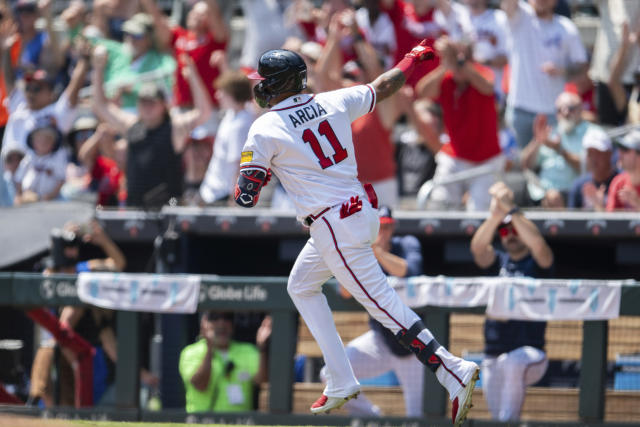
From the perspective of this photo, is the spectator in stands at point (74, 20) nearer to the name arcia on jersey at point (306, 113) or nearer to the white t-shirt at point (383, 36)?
the white t-shirt at point (383, 36)

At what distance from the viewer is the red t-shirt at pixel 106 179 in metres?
8.86

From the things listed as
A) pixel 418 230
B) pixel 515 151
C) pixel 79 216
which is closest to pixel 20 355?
pixel 79 216

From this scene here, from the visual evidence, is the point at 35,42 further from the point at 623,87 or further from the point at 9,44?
the point at 623,87

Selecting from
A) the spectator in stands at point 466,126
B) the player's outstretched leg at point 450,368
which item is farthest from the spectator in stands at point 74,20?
the player's outstretched leg at point 450,368

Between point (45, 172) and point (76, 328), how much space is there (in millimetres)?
2216

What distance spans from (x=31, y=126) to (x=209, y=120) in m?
1.62

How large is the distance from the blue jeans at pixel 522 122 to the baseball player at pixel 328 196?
4088 millimetres

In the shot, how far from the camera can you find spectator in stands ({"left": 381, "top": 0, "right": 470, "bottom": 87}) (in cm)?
920

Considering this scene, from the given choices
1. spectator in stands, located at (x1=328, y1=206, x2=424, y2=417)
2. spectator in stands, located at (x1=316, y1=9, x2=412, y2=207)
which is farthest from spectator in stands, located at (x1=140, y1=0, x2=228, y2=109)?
spectator in stands, located at (x1=328, y1=206, x2=424, y2=417)

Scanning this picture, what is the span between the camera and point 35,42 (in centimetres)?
1112

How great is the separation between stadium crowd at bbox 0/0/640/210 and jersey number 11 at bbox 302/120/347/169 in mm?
2783

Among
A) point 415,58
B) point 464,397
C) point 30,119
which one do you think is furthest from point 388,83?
point 30,119

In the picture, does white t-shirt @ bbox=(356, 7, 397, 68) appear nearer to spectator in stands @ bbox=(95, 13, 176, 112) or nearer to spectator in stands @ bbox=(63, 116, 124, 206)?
spectator in stands @ bbox=(95, 13, 176, 112)

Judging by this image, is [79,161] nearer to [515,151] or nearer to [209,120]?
[209,120]
